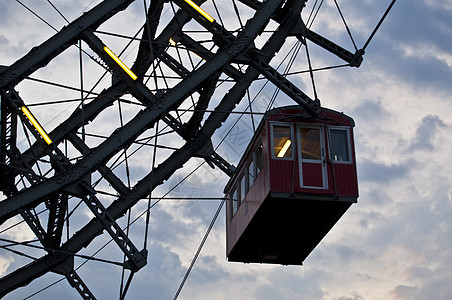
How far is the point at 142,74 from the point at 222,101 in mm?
2414

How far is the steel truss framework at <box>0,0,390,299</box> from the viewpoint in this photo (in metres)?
19.6

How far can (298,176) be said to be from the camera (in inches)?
803

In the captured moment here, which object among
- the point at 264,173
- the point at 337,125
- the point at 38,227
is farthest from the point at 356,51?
the point at 38,227

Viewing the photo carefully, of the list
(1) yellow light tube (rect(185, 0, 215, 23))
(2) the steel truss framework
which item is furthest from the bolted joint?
(1) yellow light tube (rect(185, 0, 215, 23))

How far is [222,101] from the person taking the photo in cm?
2325

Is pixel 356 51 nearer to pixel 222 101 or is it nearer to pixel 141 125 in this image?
pixel 222 101

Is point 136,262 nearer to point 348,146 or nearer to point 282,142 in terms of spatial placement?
point 282,142

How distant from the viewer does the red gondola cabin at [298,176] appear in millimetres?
20344

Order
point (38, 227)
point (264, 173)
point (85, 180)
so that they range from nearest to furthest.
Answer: point (85, 180) → point (264, 173) → point (38, 227)

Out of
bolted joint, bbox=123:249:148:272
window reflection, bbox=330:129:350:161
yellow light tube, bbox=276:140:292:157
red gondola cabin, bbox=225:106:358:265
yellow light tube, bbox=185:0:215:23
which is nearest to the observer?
bolted joint, bbox=123:249:148:272

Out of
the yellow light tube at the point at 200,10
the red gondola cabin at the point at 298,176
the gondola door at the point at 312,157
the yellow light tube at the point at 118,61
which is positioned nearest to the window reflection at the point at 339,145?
the red gondola cabin at the point at 298,176

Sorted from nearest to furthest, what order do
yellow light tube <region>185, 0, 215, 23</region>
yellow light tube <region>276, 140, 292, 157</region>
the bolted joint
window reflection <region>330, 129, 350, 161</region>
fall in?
the bolted joint
yellow light tube <region>276, 140, 292, 157</region>
window reflection <region>330, 129, 350, 161</region>
yellow light tube <region>185, 0, 215, 23</region>

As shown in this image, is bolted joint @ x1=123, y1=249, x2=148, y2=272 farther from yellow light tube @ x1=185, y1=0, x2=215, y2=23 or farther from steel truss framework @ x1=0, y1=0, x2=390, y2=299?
yellow light tube @ x1=185, y1=0, x2=215, y2=23

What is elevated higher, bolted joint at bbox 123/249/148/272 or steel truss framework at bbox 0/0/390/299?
steel truss framework at bbox 0/0/390/299
